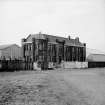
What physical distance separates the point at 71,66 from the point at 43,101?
4110cm

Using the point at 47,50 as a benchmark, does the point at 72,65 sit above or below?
below

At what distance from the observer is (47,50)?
50.7 metres

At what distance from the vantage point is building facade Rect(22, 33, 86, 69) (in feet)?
159

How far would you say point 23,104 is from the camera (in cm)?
930

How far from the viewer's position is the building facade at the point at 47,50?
159 feet

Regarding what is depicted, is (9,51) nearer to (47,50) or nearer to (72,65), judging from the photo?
(47,50)

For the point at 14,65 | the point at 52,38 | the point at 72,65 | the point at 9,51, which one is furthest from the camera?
the point at 9,51

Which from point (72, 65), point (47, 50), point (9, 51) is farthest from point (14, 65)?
point (9, 51)

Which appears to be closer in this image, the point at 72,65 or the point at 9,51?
the point at 72,65

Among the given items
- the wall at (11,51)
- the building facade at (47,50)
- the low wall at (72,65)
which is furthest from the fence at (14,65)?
the wall at (11,51)

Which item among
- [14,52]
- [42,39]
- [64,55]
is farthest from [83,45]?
[14,52]

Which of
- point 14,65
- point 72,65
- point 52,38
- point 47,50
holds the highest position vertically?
point 52,38

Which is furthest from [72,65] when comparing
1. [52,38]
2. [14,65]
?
[14,65]

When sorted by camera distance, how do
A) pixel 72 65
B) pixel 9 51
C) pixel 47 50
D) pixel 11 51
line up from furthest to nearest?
pixel 11 51 < pixel 9 51 < pixel 72 65 < pixel 47 50
